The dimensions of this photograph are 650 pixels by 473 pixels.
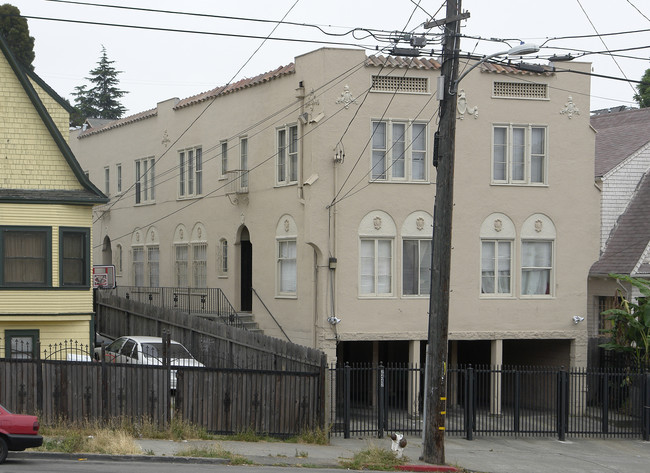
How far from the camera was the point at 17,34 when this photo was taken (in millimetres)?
46688

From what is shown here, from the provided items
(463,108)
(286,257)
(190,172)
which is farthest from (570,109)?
(190,172)

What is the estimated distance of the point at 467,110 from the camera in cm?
2986

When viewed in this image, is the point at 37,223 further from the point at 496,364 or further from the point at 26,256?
the point at 496,364

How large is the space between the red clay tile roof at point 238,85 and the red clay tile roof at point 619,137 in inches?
439

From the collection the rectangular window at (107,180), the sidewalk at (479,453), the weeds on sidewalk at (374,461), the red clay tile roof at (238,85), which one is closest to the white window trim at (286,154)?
the red clay tile roof at (238,85)

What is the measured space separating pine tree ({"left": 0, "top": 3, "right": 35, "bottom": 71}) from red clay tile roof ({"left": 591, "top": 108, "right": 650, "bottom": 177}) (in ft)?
83.2

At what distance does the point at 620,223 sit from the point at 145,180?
713 inches

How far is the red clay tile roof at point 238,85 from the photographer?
100 feet

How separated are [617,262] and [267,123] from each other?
12.0m

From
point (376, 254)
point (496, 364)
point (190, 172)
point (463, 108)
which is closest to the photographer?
point (376, 254)

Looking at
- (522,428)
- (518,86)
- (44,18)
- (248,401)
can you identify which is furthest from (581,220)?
(44,18)

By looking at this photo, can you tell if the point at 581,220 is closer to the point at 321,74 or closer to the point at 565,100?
the point at 565,100

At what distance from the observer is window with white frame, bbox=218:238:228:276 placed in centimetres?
3444

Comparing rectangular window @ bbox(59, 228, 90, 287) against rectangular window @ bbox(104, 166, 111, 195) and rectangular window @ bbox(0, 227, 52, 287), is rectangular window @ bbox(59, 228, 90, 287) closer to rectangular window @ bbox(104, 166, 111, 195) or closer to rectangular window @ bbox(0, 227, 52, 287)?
rectangular window @ bbox(0, 227, 52, 287)
